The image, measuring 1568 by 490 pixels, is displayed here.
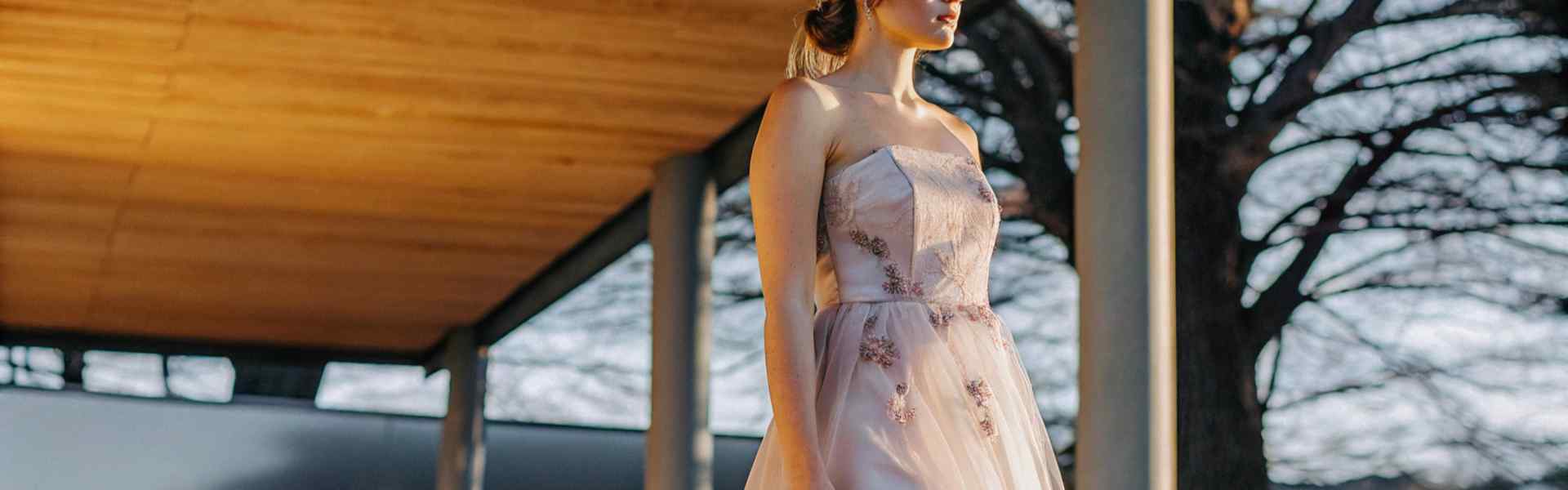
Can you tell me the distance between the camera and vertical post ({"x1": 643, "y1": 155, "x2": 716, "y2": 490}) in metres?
7.44

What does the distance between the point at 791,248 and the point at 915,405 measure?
0.25 metres

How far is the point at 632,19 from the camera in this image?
Result: 19.0 feet

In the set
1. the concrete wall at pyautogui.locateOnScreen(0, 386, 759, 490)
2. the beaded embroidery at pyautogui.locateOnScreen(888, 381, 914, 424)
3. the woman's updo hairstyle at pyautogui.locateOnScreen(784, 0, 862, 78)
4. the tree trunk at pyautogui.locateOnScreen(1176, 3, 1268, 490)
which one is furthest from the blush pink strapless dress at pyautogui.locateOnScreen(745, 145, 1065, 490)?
the concrete wall at pyautogui.locateOnScreen(0, 386, 759, 490)

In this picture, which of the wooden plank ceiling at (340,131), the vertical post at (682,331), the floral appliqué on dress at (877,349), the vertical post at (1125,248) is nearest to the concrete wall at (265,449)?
the wooden plank ceiling at (340,131)

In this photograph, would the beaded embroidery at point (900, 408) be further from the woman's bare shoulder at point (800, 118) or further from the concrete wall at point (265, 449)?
the concrete wall at point (265, 449)

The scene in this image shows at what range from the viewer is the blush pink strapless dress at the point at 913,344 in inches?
90.2

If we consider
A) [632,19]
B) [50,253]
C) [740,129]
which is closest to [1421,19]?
[740,129]

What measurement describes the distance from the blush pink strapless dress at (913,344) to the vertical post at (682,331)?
16.4 ft

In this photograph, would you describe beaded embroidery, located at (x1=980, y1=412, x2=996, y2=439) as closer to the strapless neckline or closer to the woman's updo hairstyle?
the strapless neckline

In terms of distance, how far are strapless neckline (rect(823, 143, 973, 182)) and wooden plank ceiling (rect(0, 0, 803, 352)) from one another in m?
3.12

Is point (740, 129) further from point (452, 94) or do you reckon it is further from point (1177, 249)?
point (1177, 249)

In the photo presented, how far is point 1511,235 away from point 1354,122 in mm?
898

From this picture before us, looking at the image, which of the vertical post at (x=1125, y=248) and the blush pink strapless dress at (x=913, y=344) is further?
the vertical post at (x=1125, y=248)

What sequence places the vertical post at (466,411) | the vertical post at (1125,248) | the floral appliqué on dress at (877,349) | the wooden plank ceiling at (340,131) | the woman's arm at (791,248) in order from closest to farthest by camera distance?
the woman's arm at (791,248) → the floral appliqué on dress at (877,349) → the vertical post at (1125,248) → the wooden plank ceiling at (340,131) → the vertical post at (466,411)
